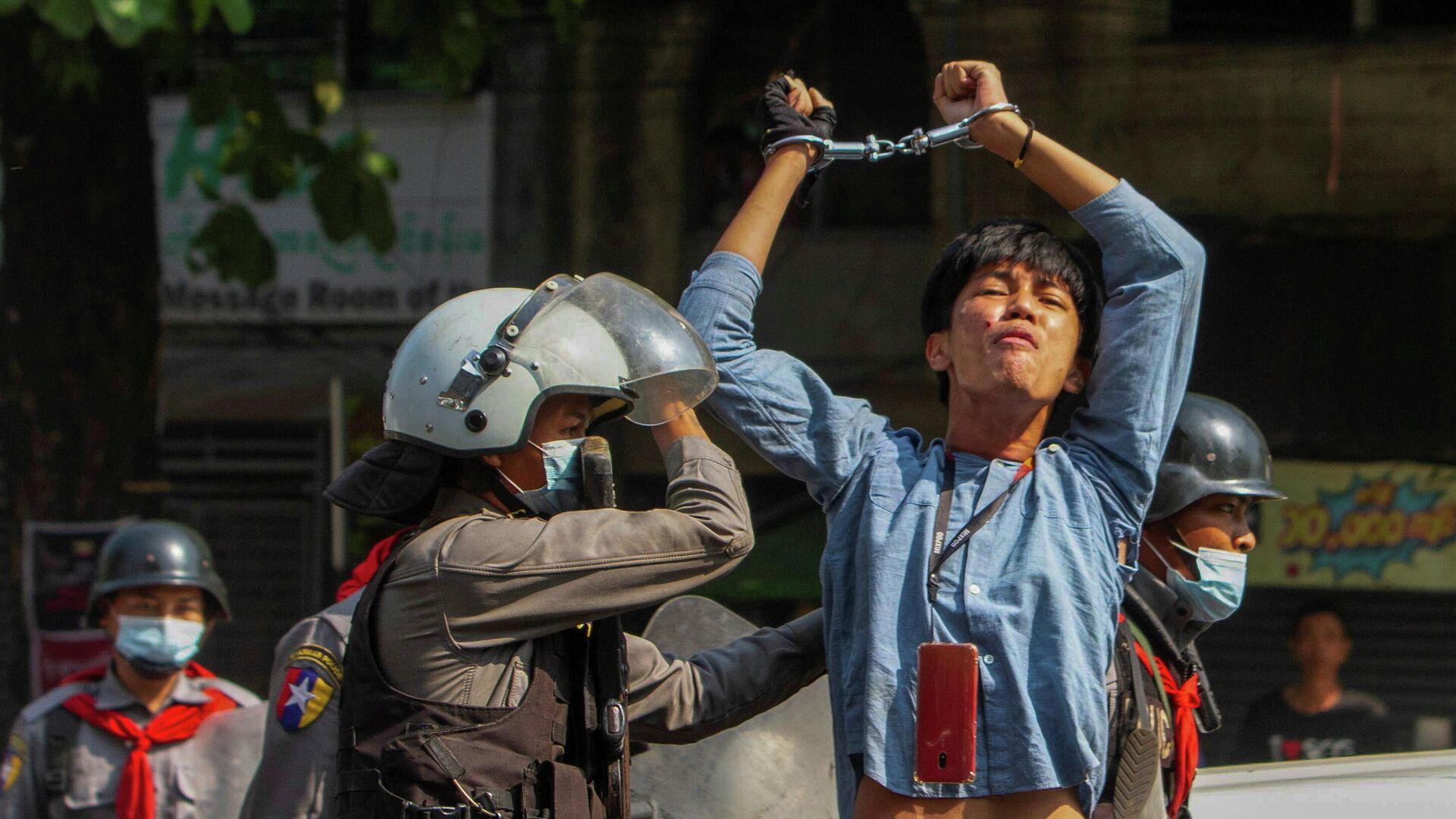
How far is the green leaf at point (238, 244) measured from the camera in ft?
20.3

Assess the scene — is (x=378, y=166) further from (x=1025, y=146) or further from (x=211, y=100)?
(x=1025, y=146)

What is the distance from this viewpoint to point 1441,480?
8414 millimetres

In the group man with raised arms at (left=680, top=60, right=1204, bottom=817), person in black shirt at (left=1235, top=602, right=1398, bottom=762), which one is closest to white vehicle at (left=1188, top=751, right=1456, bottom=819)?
man with raised arms at (left=680, top=60, right=1204, bottom=817)

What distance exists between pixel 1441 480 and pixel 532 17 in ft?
18.4

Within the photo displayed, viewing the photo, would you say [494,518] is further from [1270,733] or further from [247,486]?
[247,486]

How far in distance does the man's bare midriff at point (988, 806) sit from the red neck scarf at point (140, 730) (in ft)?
9.19

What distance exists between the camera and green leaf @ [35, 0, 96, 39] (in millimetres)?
4660

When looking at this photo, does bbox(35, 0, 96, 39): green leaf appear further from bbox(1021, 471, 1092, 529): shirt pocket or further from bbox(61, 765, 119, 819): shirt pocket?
bbox(1021, 471, 1092, 529): shirt pocket

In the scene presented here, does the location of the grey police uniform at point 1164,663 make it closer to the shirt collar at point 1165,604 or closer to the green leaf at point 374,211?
the shirt collar at point 1165,604

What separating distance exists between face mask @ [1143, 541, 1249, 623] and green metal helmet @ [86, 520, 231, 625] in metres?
2.78

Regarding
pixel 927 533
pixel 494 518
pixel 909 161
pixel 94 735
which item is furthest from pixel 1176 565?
pixel 909 161

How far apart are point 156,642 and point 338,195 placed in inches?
81.6

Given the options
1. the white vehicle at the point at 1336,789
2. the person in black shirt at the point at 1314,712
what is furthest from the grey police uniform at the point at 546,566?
the person in black shirt at the point at 1314,712

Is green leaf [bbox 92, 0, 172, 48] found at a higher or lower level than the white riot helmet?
higher
